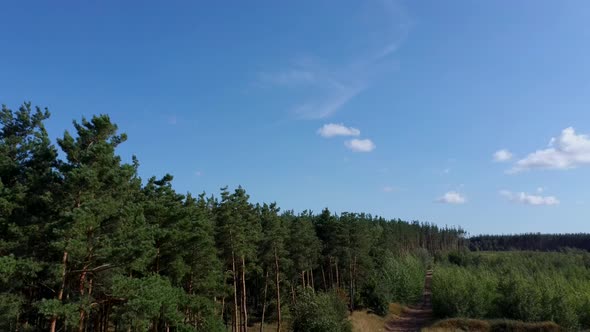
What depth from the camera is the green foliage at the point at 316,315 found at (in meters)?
34.0

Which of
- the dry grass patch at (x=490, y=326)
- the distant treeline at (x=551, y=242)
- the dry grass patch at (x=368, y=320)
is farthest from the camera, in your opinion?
the distant treeline at (x=551, y=242)

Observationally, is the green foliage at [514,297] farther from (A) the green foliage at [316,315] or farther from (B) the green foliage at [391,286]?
(A) the green foliage at [316,315]

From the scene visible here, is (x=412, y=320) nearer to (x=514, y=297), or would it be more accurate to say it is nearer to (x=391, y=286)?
(x=391, y=286)

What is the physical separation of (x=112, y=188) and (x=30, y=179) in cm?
331

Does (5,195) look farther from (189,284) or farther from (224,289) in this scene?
(224,289)

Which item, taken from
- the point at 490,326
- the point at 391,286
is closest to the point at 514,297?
the point at 490,326

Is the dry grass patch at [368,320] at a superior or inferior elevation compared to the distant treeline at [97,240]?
inferior

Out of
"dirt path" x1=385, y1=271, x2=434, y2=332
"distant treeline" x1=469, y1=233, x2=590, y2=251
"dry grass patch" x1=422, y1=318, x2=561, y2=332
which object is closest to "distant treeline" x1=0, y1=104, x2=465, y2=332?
"dry grass patch" x1=422, y1=318, x2=561, y2=332

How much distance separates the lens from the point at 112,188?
1988 centimetres

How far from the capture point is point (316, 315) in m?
34.5

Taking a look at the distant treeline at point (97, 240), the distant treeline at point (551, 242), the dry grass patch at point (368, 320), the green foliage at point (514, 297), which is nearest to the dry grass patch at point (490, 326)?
the green foliage at point (514, 297)

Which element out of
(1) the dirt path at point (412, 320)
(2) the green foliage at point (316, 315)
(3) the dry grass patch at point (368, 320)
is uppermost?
(2) the green foliage at point (316, 315)

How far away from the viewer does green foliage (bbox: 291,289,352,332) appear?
34000 mm

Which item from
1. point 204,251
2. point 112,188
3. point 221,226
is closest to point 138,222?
point 112,188
